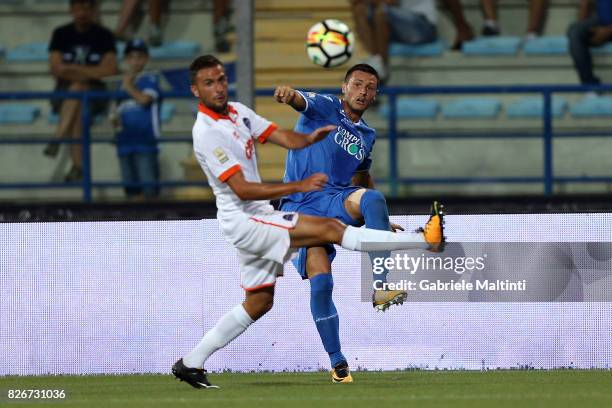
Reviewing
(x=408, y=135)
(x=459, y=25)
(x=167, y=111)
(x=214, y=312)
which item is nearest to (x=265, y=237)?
(x=214, y=312)

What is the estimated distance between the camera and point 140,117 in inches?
554

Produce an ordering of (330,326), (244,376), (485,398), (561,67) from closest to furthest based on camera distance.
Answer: (485,398)
(330,326)
(244,376)
(561,67)

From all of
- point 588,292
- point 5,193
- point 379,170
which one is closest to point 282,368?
point 588,292

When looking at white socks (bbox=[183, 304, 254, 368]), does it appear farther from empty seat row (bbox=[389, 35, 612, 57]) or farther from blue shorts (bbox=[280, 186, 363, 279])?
empty seat row (bbox=[389, 35, 612, 57])

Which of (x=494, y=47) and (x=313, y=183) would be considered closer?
(x=313, y=183)

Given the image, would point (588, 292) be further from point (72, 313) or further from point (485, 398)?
point (72, 313)

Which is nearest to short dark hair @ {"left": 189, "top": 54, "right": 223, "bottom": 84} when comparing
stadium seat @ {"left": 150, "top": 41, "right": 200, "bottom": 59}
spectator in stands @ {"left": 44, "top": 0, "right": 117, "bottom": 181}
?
spectator in stands @ {"left": 44, "top": 0, "right": 117, "bottom": 181}

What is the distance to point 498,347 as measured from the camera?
10.3 meters

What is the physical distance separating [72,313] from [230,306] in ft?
3.54

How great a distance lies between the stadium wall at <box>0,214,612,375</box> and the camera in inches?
405

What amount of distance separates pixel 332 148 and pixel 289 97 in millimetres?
708

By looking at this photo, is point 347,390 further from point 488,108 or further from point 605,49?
point 605,49

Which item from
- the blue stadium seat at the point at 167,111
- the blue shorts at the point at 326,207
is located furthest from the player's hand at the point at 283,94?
the blue stadium seat at the point at 167,111

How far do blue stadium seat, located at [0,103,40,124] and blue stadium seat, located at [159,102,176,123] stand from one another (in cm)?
131
